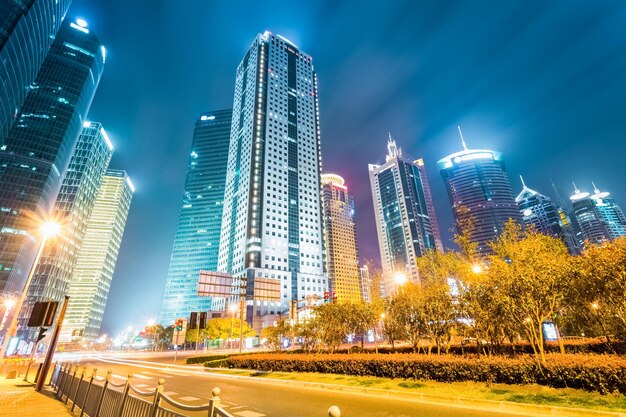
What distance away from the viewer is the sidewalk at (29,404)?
964 cm

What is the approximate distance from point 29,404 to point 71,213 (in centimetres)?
16690

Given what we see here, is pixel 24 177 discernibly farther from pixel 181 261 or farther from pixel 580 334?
pixel 580 334

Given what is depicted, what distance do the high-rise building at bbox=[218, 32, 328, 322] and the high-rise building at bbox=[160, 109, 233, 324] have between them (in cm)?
3588

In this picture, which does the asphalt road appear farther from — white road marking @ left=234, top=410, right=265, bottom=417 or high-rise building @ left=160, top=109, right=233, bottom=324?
high-rise building @ left=160, top=109, right=233, bottom=324

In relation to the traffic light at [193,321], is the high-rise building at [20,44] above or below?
above

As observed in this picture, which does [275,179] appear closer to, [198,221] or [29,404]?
[198,221]

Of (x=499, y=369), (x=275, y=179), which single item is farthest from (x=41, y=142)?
(x=499, y=369)

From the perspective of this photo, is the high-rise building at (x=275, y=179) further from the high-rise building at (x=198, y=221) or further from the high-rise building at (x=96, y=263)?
the high-rise building at (x=96, y=263)

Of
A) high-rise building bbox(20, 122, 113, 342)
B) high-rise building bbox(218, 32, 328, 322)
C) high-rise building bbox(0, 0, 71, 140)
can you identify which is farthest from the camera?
high-rise building bbox(20, 122, 113, 342)

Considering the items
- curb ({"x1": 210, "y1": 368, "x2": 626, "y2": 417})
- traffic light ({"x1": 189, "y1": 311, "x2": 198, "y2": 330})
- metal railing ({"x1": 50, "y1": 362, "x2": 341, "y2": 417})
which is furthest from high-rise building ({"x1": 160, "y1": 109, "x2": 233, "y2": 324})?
curb ({"x1": 210, "y1": 368, "x2": 626, "y2": 417})

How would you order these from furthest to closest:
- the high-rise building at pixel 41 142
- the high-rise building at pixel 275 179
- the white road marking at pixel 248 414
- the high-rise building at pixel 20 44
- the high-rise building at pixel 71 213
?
the high-rise building at pixel 71 213, the high-rise building at pixel 275 179, the high-rise building at pixel 41 142, the high-rise building at pixel 20 44, the white road marking at pixel 248 414

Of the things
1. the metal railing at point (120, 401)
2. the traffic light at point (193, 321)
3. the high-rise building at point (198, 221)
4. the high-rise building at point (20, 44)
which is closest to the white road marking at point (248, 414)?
the metal railing at point (120, 401)

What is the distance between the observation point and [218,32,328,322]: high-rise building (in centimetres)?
11481

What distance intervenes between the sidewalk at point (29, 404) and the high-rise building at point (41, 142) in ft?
395
